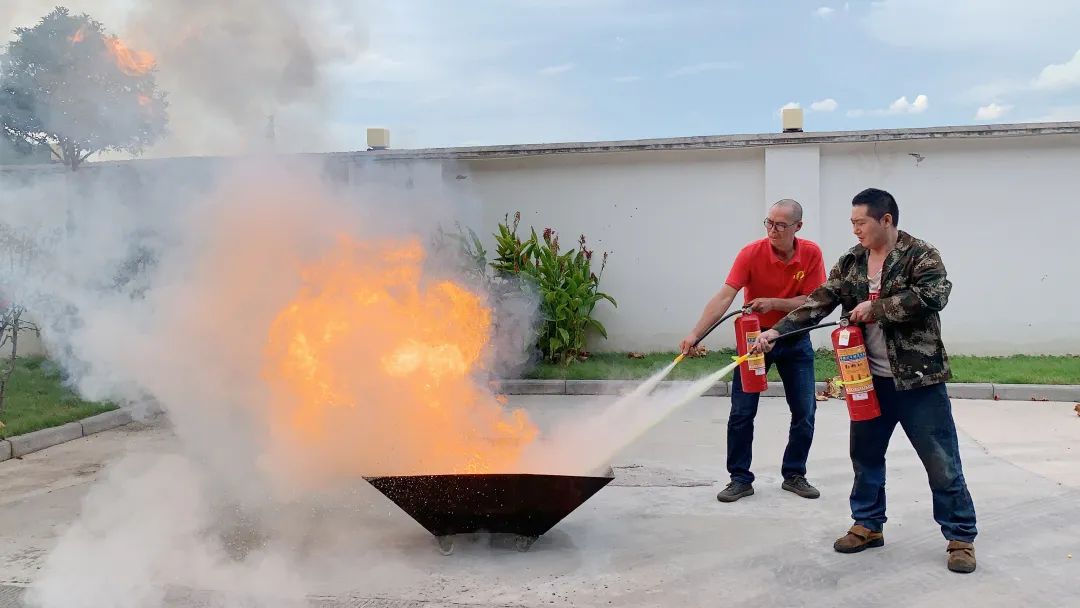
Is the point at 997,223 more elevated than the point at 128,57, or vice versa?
the point at 128,57

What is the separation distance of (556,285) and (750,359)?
20.1ft

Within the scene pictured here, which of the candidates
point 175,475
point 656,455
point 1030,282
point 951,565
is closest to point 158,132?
point 175,475

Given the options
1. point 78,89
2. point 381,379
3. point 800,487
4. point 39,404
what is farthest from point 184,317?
point 800,487

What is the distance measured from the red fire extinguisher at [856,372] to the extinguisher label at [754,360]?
72cm

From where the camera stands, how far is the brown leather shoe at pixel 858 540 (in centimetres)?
404

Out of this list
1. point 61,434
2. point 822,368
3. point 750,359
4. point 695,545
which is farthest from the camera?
point 822,368

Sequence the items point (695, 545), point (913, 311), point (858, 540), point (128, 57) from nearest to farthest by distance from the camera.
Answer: point (913, 311), point (858, 540), point (695, 545), point (128, 57)

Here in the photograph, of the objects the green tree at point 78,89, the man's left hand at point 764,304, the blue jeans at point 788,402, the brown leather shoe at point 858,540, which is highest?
the green tree at point 78,89

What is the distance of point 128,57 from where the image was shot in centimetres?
511

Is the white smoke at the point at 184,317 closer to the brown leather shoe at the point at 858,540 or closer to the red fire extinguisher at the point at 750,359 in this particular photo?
the red fire extinguisher at the point at 750,359

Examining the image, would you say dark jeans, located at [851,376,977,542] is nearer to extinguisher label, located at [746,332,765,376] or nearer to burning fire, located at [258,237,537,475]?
extinguisher label, located at [746,332,765,376]

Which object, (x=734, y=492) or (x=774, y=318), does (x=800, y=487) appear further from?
(x=774, y=318)

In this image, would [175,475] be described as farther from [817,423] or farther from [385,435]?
[817,423]

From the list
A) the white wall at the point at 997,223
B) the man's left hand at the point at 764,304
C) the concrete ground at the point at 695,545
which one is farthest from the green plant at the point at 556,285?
the man's left hand at the point at 764,304
